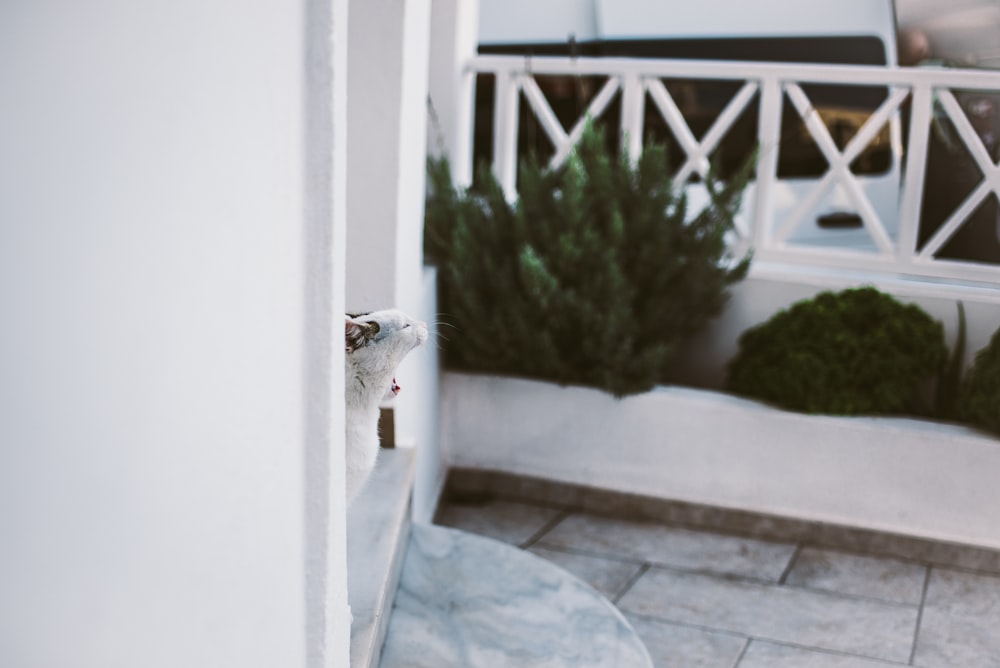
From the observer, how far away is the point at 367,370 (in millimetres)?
2814

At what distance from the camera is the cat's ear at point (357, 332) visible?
275 cm

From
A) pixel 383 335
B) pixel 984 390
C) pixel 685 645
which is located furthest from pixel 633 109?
pixel 383 335

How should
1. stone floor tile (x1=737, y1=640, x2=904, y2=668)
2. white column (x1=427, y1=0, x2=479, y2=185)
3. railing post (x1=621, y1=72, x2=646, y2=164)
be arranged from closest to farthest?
1. stone floor tile (x1=737, y1=640, x2=904, y2=668)
2. white column (x1=427, y1=0, x2=479, y2=185)
3. railing post (x1=621, y1=72, x2=646, y2=164)

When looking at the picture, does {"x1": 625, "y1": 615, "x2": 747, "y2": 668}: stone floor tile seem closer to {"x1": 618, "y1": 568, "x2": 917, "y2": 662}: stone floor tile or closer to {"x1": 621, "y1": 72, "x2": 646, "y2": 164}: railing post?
{"x1": 618, "y1": 568, "x2": 917, "y2": 662}: stone floor tile

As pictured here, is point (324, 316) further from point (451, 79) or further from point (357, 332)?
point (451, 79)

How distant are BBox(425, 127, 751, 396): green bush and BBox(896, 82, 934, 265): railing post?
70cm

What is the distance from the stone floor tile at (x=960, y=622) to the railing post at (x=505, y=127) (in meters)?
2.51

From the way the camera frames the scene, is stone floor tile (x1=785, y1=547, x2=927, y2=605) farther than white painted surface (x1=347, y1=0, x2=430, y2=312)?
Yes

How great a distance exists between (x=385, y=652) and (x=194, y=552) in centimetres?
167

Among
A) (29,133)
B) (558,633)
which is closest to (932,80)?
(558,633)

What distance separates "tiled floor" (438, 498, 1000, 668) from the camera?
12.9 ft

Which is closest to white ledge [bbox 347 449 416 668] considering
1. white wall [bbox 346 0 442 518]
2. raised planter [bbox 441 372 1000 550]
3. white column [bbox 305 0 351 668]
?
white wall [bbox 346 0 442 518]

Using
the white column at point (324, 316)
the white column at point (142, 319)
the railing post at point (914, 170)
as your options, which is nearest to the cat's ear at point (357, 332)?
the white column at point (324, 316)

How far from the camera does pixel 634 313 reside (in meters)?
5.02
